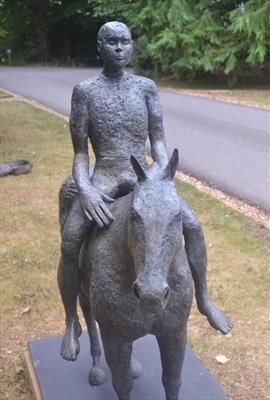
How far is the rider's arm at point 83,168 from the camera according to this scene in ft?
9.27

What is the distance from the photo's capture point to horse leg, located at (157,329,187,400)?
2.99 m

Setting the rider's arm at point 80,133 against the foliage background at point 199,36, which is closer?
the rider's arm at point 80,133

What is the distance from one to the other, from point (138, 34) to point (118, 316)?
20.1 meters

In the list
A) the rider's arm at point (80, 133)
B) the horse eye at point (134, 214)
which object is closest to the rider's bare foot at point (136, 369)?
the rider's arm at point (80, 133)

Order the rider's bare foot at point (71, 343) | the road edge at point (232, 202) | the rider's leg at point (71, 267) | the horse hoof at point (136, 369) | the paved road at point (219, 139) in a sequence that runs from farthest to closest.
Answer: the paved road at point (219, 139) → the road edge at point (232, 202) → the horse hoof at point (136, 369) → the rider's bare foot at point (71, 343) → the rider's leg at point (71, 267)

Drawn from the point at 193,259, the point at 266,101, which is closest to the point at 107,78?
the point at 193,259

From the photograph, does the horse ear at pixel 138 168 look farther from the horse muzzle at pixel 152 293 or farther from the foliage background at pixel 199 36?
the foliage background at pixel 199 36

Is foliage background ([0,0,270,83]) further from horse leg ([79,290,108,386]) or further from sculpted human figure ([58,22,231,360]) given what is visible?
sculpted human figure ([58,22,231,360])

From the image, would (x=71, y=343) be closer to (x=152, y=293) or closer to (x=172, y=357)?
(x=172, y=357)

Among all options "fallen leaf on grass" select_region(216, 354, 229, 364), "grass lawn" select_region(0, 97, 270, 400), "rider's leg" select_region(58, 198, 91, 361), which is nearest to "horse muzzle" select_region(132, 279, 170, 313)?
"rider's leg" select_region(58, 198, 91, 361)

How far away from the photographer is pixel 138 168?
2330mm

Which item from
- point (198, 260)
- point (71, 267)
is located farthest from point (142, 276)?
point (71, 267)

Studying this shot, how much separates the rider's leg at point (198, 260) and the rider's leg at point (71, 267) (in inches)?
21.3

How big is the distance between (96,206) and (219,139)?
9483 mm
